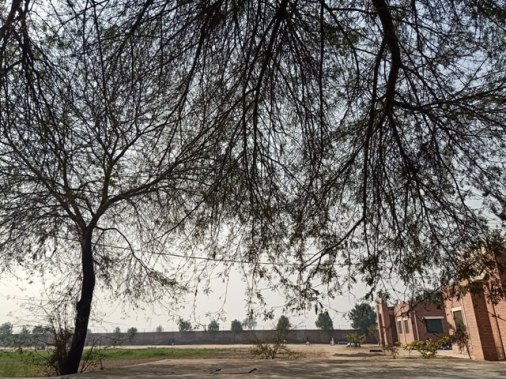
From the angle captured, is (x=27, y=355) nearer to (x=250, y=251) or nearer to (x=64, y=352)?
(x=64, y=352)

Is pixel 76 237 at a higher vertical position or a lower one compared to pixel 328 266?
higher

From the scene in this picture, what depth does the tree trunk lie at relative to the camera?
11.8 m

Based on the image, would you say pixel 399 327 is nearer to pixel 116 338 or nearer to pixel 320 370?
pixel 320 370

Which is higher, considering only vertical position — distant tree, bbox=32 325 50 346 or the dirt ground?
distant tree, bbox=32 325 50 346

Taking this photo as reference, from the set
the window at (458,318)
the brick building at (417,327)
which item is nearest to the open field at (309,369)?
the window at (458,318)

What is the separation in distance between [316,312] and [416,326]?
27.7m

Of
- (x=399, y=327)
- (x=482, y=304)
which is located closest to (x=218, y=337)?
(x=399, y=327)

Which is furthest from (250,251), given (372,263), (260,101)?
(260,101)

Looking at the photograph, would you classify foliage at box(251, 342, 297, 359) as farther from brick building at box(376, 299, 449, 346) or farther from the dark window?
the dark window

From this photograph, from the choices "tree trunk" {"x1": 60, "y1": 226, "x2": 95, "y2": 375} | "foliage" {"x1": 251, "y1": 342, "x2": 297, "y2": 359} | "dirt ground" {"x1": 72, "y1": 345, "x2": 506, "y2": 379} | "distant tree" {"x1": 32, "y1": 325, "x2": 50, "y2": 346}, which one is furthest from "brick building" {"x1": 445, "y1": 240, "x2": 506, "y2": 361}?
"distant tree" {"x1": 32, "y1": 325, "x2": 50, "y2": 346}

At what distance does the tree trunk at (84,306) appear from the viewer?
11797 mm

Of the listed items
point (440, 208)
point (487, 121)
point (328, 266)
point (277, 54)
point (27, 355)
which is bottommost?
point (27, 355)

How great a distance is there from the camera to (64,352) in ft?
38.7

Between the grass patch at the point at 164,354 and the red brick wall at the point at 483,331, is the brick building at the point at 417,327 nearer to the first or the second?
the red brick wall at the point at 483,331
